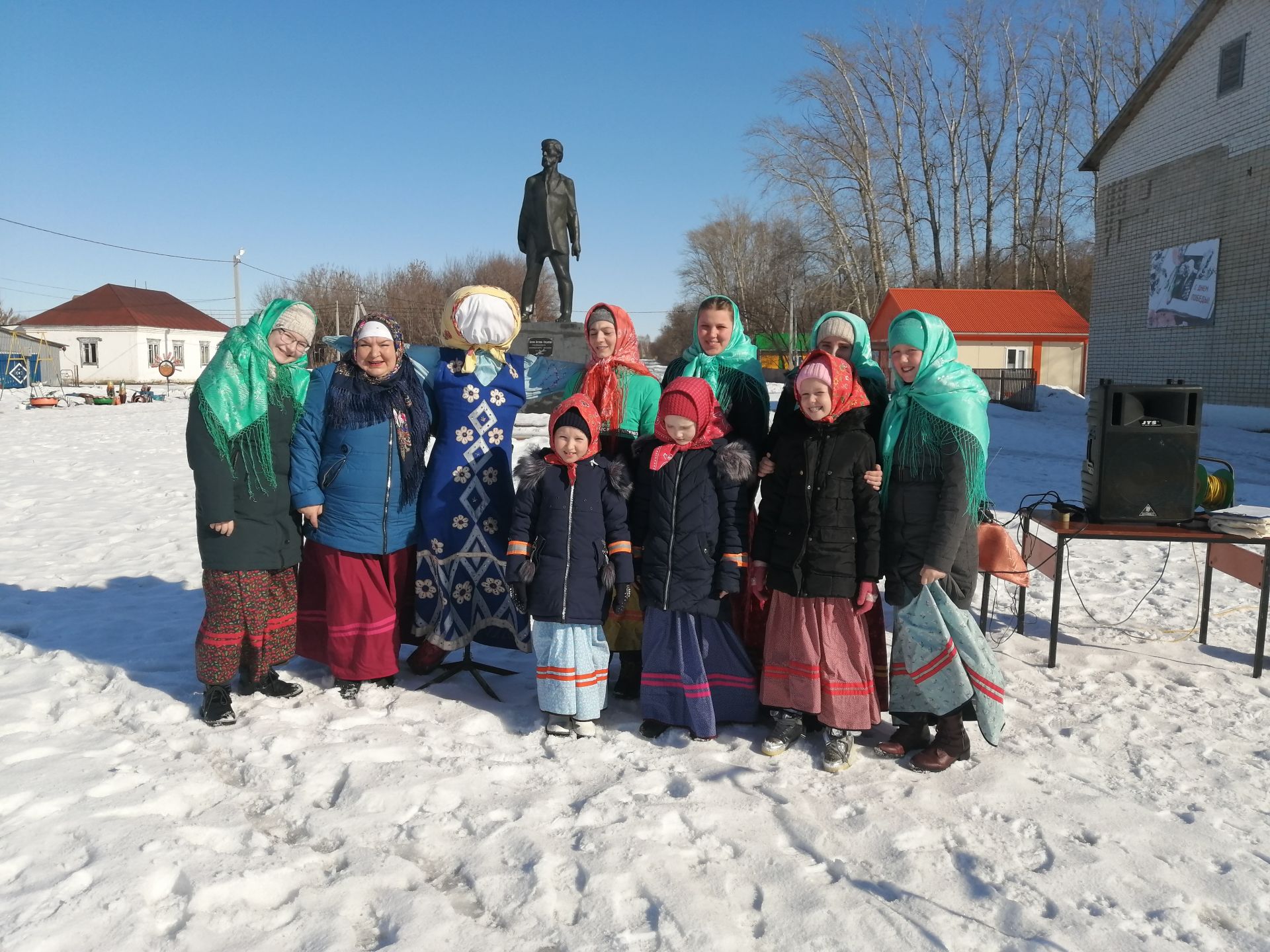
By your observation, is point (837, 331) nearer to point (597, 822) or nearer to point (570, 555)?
point (570, 555)

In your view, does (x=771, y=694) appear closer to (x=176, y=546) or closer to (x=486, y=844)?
(x=486, y=844)

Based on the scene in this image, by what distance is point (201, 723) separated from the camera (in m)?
3.44

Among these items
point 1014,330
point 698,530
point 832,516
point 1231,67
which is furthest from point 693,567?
point 1014,330

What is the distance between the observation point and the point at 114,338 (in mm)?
45281

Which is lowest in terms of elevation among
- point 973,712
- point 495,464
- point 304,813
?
point 304,813

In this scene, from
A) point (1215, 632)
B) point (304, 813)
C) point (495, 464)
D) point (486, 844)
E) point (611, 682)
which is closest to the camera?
point (486, 844)

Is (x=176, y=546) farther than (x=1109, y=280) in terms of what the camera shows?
No

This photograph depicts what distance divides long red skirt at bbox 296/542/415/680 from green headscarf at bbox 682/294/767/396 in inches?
60.3

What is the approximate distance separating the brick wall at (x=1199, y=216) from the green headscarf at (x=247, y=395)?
15273 mm

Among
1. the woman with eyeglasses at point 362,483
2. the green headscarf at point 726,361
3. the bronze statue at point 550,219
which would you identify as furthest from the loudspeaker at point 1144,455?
the bronze statue at point 550,219

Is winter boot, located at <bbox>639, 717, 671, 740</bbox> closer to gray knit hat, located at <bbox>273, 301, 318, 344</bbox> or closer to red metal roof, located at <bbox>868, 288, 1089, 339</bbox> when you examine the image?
gray knit hat, located at <bbox>273, 301, 318, 344</bbox>

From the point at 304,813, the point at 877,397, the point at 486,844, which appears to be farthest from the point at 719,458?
the point at 304,813

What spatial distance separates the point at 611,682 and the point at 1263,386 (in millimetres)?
15125

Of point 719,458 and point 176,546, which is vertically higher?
point 719,458
